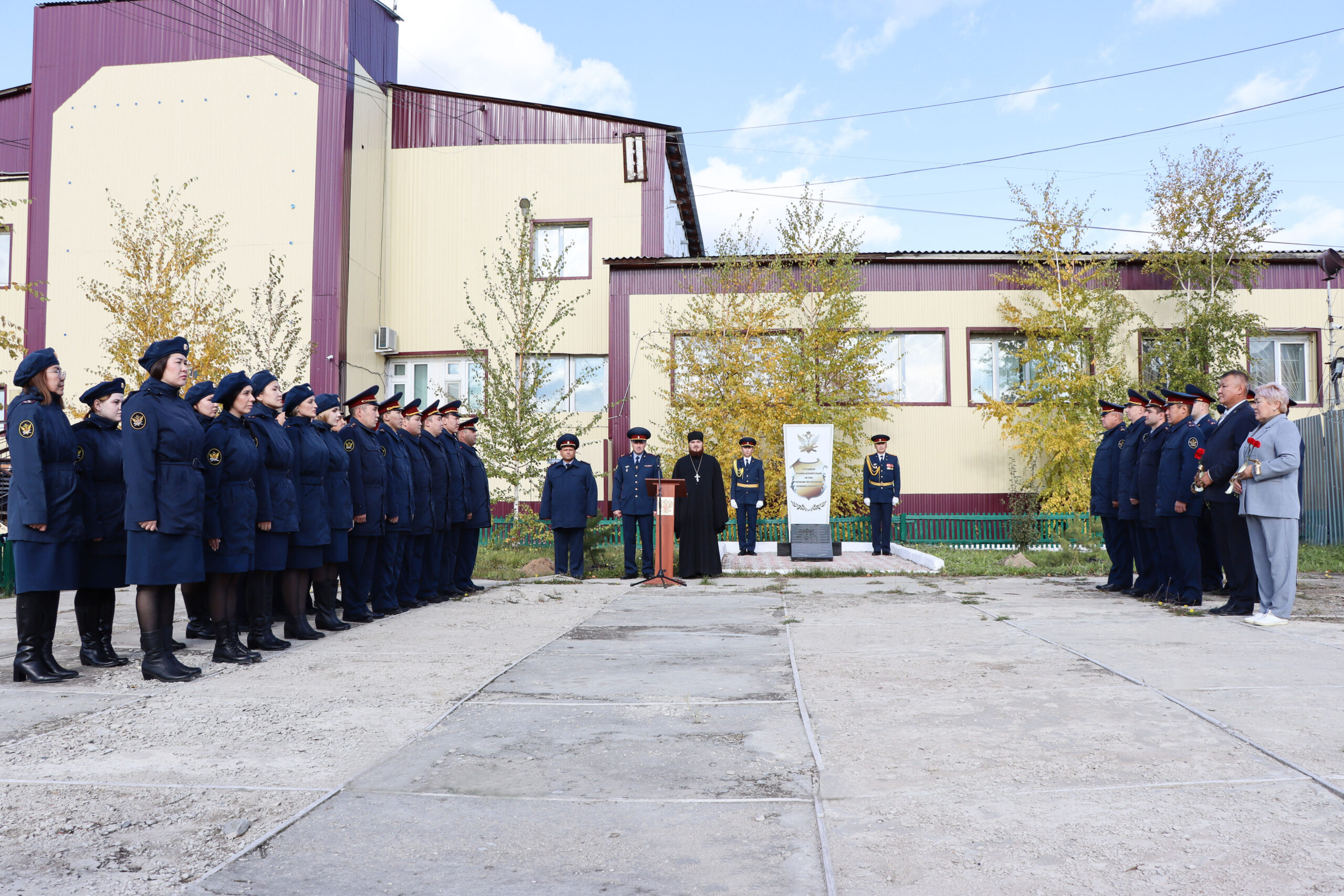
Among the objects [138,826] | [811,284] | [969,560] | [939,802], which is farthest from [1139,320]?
[138,826]

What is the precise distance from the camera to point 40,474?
6.01 meters

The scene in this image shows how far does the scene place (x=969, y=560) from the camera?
47.9 ft

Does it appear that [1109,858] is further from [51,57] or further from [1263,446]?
[51,57]

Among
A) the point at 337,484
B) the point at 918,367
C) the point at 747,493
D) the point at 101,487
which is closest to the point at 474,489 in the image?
the point at 337,484

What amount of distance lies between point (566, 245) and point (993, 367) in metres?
10.2

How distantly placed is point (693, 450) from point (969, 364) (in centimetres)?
990

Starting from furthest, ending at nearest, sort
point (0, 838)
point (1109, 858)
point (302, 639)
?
point (302, 639)
point (0, 838)
point (1109, 858)

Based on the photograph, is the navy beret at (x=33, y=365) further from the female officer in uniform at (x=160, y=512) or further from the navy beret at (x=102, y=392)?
the female officer in uniform at (x=160, y=512)

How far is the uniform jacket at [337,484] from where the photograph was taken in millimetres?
8016

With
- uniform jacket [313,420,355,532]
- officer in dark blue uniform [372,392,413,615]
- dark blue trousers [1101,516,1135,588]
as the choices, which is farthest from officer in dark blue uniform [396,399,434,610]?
dark blue trousers [1101,516,1135,588]

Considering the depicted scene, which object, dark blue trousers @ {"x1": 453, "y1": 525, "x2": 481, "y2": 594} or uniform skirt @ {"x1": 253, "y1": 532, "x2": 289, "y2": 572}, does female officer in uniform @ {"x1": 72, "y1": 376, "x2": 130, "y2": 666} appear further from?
dark blue trousers @ {"x1": 453, "y1": 525, "x2": 481, "y2": 594}

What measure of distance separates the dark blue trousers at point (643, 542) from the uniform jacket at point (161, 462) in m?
7.42

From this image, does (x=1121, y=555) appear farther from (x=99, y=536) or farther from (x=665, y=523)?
(x=99, y=536)

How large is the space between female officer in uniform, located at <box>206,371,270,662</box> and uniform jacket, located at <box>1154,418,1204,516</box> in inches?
319
